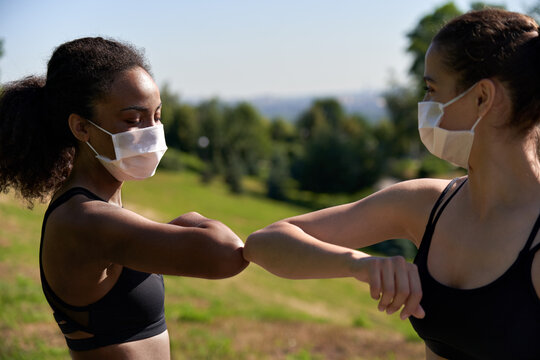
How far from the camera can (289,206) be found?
189 feet

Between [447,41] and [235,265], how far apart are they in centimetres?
113

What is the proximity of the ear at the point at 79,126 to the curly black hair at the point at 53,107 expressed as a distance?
0.07 feet

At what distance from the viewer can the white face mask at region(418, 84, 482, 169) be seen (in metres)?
2.17

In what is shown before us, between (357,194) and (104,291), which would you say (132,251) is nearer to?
(104,291)

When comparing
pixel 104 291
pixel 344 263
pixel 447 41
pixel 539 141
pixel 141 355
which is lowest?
pixel 141 355

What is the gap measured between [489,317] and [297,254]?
0.70 m

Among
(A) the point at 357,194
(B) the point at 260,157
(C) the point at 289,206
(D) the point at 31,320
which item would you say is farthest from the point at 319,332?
(B) the point at 260,157

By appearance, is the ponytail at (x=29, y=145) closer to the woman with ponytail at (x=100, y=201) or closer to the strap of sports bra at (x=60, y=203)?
the woman with ponytail at (x=100, y=201)

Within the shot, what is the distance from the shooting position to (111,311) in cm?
240

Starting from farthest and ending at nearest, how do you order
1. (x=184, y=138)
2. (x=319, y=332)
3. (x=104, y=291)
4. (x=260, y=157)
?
(x=260, y=157), (x=184, y=138), (x=319, y=332), (x=104, y=291)

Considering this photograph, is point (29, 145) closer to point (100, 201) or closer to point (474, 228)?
point (100, 201)

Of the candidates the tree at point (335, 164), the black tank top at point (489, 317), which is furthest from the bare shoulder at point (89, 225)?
the tree at point (335, 164)

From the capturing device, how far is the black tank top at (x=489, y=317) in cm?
196

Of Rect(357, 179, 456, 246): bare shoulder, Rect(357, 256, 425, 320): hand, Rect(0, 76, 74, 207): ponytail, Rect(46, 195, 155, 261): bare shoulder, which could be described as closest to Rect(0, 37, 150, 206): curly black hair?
Rect(0, 76, 74, 207): ponytail
